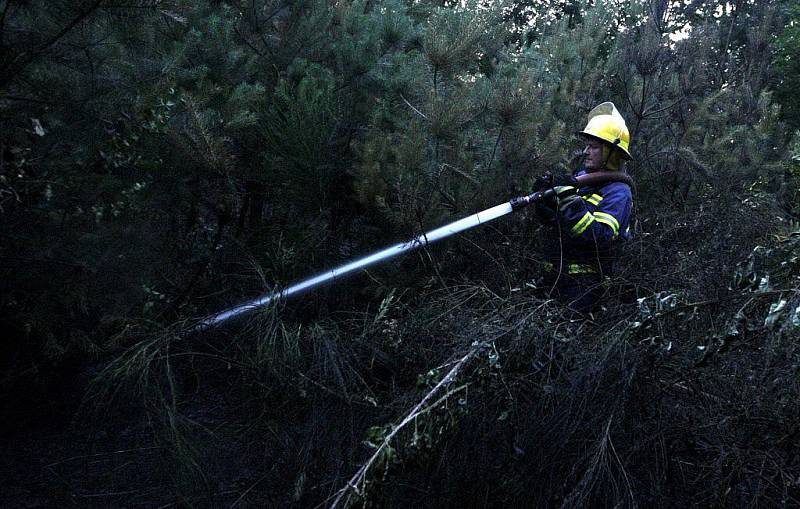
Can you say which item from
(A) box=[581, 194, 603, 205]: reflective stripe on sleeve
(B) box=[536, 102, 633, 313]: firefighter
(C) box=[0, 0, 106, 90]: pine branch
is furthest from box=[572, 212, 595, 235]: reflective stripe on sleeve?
(C) box=[0, 0, 106, 90]: pine branch

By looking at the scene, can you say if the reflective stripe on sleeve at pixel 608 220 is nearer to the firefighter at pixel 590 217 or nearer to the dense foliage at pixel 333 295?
the firefighter at pixel 590 217

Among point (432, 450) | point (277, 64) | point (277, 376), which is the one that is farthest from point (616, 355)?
point (277, 64)

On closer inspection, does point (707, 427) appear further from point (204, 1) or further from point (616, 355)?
point (204, 1)

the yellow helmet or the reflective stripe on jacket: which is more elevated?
the yellow helmet

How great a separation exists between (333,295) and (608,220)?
1.81 m

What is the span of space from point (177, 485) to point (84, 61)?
2058 mm

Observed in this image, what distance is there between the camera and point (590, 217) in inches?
163

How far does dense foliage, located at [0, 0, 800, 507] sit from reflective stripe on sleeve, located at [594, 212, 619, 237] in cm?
34

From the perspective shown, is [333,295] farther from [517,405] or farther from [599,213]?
[517,405]

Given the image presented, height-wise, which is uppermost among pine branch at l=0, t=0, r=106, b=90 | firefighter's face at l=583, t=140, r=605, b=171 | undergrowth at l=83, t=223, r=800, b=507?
pine branch at l=0, t=0, r=106, b=90

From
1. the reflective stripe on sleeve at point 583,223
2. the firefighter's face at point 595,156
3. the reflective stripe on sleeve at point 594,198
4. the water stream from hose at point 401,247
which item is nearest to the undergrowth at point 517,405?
the water stream from hose at point 401,247

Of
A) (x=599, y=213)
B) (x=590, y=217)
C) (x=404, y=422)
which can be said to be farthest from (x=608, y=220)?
(x=404, y=422)

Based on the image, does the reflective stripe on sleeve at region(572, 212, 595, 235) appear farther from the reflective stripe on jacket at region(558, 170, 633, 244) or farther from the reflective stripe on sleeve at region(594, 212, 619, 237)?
the reflective stripe on sleeve at region(594, 212, 619, 237)

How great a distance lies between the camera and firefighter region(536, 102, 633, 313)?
4.14 m
